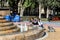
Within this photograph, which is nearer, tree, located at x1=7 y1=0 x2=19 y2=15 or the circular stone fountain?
the circular stone fountain

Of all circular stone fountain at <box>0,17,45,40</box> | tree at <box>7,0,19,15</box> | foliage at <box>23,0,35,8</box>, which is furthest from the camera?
tree at <box>7,0,19,15</box>

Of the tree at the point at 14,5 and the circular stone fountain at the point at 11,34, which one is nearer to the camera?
the circular stone fountain at the point at 11,34

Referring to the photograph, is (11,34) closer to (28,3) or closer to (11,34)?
(11,34)

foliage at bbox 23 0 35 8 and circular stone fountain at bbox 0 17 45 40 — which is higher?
foliage at bbox 23 0 35 8

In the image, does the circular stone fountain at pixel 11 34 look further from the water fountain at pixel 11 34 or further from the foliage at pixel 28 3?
the foliage at pixel 28 3

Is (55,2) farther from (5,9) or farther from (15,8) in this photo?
(5,9)

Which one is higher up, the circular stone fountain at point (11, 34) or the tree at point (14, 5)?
the tree at point (14, 5)

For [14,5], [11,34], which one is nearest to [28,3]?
[14,5]

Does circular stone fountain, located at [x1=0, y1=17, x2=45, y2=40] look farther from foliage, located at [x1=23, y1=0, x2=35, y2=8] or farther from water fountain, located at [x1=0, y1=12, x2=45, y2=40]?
foliage, located at [x1=23, y1=0, x2=35, y2=8]

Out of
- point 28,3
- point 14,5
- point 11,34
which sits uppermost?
point 28,3

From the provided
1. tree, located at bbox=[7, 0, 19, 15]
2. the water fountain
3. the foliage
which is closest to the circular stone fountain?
the water fountain

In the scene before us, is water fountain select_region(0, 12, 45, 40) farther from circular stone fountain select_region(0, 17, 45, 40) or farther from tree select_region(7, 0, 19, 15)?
tree select_region(7, 0, 19, 15)

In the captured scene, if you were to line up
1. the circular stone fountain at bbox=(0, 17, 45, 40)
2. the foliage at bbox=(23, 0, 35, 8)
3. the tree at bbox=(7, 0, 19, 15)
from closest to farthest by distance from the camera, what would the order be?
1. the circular stone fountain at bbox=(0, 17, 45, 40)
2. the foliage at bbox=(23, 0, 35, 8)
3. the tree at bbox=(7, 0, 19, 15)

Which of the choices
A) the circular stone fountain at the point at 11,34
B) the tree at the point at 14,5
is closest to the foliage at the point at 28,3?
the tree at the point at 14,5
